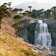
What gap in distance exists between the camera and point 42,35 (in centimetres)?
4800

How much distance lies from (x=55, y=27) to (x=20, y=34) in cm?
1979

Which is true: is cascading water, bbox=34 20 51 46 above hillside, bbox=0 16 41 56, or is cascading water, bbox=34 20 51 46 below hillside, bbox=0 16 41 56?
below

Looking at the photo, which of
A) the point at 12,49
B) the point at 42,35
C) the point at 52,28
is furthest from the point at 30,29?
the point at 12,49

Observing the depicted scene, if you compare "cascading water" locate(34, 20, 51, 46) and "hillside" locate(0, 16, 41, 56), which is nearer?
"hillside" locate(0, 16, 41, 56)

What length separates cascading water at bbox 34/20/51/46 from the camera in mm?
46500

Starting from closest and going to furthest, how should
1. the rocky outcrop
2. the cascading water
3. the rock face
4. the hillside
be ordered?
the hillside → the rocky outcrop → the cascading water → the rock face

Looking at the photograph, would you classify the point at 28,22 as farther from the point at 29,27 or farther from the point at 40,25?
the point at 40,25

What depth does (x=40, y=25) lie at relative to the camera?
4978cm

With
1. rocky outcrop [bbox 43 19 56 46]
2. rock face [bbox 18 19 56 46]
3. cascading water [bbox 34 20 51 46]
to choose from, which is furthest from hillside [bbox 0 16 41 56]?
rocky outcrop [bbox 43 19 56 46]

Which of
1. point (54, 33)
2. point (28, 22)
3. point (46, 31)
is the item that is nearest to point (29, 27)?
point (28, 22)

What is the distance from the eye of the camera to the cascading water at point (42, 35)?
1831 inches

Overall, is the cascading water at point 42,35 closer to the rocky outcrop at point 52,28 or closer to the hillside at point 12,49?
the rocky outcrop at point 52,28

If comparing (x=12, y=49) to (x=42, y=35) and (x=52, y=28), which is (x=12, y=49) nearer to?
(x=42, y=35)

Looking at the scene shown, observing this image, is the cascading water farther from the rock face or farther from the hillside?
the hillside
